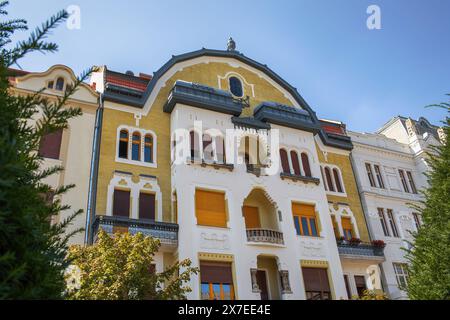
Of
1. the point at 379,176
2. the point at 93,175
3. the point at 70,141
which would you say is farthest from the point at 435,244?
the point at 379,176

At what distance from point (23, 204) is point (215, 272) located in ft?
45.3

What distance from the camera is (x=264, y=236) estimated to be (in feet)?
60.8

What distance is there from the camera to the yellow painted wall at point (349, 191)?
2400 centimetres

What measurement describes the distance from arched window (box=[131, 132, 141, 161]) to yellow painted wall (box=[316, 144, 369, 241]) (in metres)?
11.6

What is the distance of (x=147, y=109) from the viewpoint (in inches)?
826

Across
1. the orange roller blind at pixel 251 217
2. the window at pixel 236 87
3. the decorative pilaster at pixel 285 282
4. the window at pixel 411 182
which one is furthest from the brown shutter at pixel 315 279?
the window at pixel 411 182

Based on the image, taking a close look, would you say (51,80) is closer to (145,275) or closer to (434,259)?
(145,275)

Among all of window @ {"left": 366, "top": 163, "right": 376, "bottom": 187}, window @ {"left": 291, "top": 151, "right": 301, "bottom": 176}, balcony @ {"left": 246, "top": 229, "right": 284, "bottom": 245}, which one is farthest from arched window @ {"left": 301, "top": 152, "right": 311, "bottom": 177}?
window @ {"left": 366, "top": 163, "right": 376, "bottom": 187}

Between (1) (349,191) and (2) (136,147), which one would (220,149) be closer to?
(2) (136,147)

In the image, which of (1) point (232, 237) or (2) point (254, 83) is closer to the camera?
(1) point (232, 237)

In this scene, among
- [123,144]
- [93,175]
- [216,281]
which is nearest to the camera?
[216,281]

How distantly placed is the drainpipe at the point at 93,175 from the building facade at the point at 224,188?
72 mm

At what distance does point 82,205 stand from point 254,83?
13375mm

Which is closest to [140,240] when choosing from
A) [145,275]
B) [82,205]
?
[145,275]
